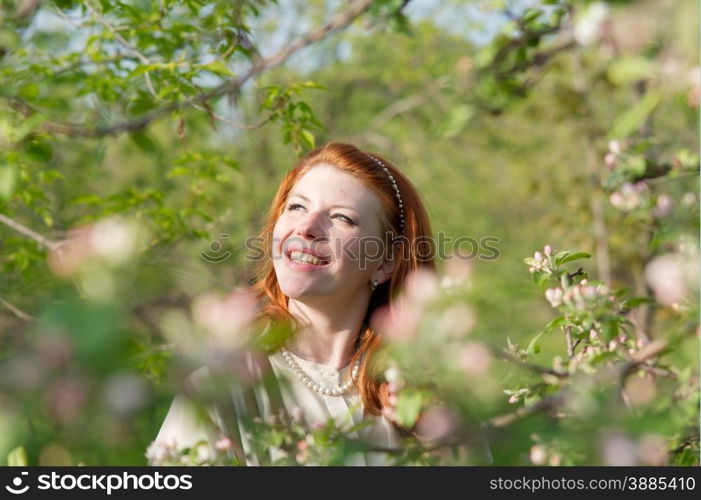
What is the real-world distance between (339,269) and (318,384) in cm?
32

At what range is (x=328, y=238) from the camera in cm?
219

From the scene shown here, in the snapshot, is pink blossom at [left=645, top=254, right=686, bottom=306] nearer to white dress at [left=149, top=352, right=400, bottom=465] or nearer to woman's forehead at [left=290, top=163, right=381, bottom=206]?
white dress at [left=149, top=352, right=400, bottom=465]

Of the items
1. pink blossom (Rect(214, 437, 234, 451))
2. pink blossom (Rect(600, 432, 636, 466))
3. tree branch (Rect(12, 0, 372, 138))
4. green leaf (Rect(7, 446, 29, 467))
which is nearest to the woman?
tree branch (Rect(12, 0, 372, 138))

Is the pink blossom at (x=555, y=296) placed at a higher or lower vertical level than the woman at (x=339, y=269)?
lower

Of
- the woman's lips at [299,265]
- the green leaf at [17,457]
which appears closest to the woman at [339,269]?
the woman's lips at [299,265]

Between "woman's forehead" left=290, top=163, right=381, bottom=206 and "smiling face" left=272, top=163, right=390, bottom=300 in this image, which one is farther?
"woman's forehead" left=290, top=163, right=381, bottom=206

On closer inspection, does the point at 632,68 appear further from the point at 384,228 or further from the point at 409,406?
the point at 384,228

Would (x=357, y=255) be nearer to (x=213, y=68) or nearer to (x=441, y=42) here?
(x=213, y=68)

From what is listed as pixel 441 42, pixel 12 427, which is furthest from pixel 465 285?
pixel 441 42

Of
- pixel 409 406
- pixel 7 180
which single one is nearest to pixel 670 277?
pixel 409 406

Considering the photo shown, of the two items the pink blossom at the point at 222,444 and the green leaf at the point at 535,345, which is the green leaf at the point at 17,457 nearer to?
the pink blossom at the point at 222,444

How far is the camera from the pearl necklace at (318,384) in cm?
215

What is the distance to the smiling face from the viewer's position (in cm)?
215

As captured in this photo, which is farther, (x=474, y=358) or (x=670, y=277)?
(x=670, y=277)
